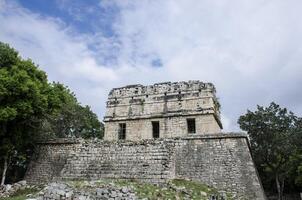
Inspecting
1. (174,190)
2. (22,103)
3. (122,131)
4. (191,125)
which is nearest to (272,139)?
(191,125)

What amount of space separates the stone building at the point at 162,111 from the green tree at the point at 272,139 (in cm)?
556

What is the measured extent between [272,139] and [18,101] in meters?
18.1

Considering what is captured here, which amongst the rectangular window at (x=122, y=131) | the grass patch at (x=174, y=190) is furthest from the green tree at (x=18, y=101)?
the grass patch at (x=174, y=190)

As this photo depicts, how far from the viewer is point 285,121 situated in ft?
81.7

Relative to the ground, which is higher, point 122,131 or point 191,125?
point 191,125

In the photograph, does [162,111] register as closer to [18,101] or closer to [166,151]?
[166,151]

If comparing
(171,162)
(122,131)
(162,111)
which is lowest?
(171,162)

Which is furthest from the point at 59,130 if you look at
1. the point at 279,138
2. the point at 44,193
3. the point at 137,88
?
the point at 279,138

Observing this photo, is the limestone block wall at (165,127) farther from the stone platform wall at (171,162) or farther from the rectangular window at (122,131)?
the stone platform wall at (171,162)

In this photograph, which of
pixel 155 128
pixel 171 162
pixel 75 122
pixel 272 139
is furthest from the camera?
pixel 75 122

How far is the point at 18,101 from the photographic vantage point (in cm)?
1464

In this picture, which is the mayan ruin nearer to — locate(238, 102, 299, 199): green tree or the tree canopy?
the tree canopy

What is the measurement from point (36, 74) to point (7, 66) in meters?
1.43

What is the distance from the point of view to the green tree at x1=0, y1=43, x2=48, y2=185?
14227 mm
